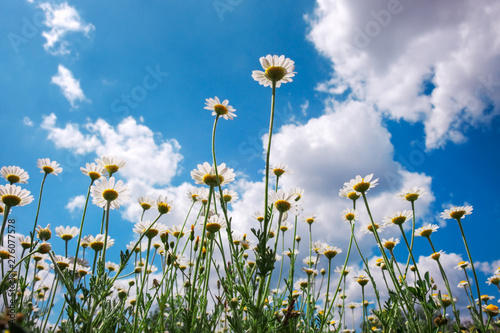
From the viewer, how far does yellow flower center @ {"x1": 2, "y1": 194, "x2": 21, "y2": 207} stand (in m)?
2.80

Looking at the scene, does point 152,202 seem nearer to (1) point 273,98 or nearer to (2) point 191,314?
(2) point 191,314

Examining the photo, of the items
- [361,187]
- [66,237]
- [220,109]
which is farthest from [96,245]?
[361,187]

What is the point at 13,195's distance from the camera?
2.86m

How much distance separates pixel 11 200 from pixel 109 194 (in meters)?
1.07

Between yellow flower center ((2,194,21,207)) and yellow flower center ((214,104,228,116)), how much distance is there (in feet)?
6.38

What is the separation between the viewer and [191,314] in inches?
73.2

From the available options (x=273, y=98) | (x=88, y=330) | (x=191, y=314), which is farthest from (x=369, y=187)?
(x=88, y=330)

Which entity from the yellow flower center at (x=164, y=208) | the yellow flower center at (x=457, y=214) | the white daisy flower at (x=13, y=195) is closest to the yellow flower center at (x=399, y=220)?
the yellow flower center at (x=457, y=214)

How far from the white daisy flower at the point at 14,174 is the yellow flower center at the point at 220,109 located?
96.0 inches

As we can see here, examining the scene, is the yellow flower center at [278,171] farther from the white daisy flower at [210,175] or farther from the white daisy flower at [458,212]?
the white daisy flower at [458,212]

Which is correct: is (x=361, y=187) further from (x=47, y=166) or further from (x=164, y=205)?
(x=47, y=166)

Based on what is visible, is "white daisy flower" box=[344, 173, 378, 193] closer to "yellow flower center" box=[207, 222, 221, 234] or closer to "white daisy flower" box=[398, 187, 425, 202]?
"white daisy flower" box=[398, 187, 425, 202]

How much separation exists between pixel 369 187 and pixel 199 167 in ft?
5.59

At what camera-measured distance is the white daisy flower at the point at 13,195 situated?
2818mm
